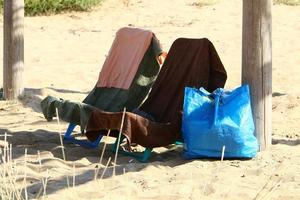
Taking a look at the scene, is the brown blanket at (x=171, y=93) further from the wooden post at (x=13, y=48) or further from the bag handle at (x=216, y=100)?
the wooden post at (x=13, y=48)

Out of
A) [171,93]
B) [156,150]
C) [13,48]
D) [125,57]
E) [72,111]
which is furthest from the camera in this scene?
[13,48]

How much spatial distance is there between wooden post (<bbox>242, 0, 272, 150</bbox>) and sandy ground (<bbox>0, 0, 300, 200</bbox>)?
247mm

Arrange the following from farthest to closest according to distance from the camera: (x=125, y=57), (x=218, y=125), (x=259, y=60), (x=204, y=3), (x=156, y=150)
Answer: (x=204, y=3) → (x=125, y=57) → (x=156, y=150) → (x=259, y=60) → (x=218, y=125)

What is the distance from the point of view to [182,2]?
14328mm

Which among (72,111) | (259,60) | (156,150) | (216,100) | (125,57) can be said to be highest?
(259,60)

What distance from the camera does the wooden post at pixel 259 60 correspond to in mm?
5648

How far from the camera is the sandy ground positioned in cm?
484

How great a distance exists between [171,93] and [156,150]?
1.67ft

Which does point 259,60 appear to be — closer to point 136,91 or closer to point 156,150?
point 156,150

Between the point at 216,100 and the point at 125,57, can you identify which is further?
the point at 125,57

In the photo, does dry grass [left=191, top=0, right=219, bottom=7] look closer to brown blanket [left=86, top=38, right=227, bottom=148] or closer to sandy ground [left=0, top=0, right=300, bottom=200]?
sandy ground [left=0, top=0, right=300, bottom=200]

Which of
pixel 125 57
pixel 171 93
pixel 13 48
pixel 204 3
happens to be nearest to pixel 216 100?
pixel 171 93

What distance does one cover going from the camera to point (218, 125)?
5438mm

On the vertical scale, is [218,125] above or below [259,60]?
below
